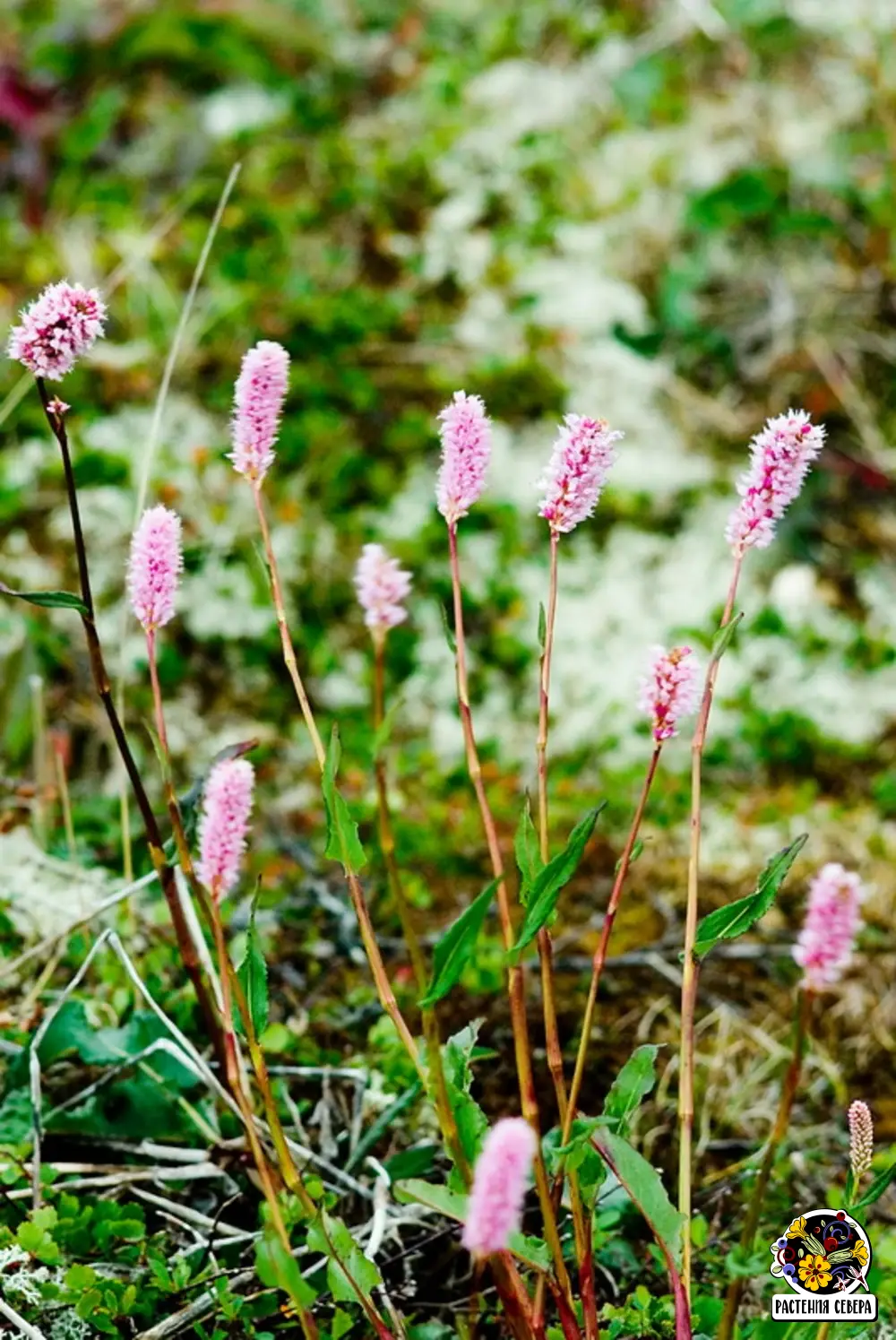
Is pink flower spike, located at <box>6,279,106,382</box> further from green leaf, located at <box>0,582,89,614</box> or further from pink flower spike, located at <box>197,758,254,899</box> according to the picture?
pink flower spike, located at <box>197,758,254,899</box>

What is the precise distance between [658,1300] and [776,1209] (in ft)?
1.54

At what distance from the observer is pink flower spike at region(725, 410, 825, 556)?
123 centimetres

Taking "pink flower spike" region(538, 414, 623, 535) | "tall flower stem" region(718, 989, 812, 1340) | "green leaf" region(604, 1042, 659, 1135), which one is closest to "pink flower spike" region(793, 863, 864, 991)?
"tall flower stem" region(718, 989, 812, 1340)

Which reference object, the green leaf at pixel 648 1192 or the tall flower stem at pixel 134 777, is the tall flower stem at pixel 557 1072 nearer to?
the green leaf at pixel 648 1192

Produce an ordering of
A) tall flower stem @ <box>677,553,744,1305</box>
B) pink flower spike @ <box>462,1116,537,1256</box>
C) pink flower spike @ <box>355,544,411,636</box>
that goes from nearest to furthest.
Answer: pink flower spike @ <box>462,1116,537,1256</box> < tall flower stem @ <box>677,553,744,1305</box> < pink flower spike @ <box>355,544,411,636</box>

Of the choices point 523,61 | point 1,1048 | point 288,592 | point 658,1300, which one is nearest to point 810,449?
point 658,1300

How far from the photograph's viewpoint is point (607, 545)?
3.49 meters

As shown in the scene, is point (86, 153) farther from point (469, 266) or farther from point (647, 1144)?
point (647, 1144)

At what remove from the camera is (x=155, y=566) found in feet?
4.32

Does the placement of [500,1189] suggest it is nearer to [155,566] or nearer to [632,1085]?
[632,1085]

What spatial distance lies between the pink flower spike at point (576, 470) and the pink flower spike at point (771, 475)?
14cm

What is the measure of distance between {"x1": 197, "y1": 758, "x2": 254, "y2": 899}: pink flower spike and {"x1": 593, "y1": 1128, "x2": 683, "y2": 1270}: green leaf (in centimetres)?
49

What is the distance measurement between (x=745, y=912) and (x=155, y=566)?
72 centimetres

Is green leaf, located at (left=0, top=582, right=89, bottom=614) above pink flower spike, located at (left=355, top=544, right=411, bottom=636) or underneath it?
above
